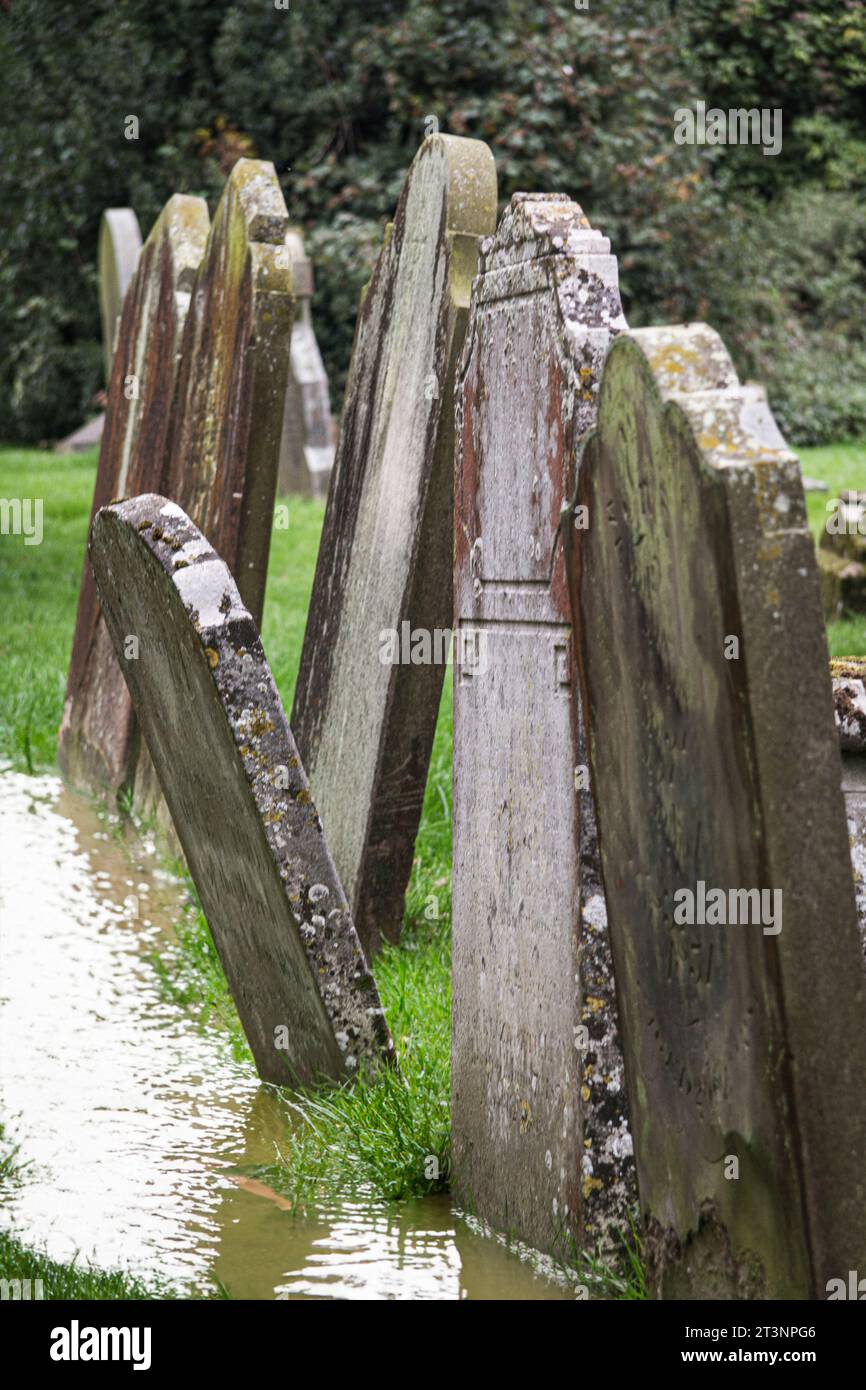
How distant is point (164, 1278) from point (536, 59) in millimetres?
14622

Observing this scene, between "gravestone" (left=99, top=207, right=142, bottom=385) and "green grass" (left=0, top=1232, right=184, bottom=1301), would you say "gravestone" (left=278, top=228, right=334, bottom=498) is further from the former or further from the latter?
"green grass" (left=0, top=1232, right=184, bottom=1301)

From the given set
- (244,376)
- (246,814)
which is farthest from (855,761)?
(244,376)

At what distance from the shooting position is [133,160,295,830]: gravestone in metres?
4.72

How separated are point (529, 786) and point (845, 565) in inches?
242

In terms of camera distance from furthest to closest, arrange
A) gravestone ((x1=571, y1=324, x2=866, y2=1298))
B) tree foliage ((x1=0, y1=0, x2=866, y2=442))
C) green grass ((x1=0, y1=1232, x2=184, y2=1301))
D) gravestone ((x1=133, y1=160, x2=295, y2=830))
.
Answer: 1. tree foliage ((x1=0, y1=0, x2=866, y2=442))
2. gravestone ((x1=133, y1=160, x2=295, y2=830))
3. green grass ((x1=0, y1=1232, x2=184, y2=1301))
4. gravestone ((x1=571, y1=324, x2=866, y2=1298))

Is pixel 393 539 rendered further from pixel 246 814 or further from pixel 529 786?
pixel 529 786

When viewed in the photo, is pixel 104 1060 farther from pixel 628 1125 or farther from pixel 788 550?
pixel 788 550

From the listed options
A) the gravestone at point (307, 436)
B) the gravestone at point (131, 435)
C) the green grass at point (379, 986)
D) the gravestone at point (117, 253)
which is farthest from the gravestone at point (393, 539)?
the gravestone at point (307, 436)

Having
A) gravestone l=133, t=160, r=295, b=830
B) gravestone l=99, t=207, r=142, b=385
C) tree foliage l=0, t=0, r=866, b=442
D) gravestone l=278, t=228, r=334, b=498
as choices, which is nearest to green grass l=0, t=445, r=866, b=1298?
gravestone l=133, t=160, r=295, b=830

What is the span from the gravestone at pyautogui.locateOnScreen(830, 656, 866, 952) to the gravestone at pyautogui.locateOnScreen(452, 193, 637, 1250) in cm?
48

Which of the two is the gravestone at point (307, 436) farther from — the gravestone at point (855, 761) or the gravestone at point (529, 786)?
the gravestone at point (855, 761)

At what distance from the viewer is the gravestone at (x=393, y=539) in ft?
12.5

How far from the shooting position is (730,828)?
6.66ft

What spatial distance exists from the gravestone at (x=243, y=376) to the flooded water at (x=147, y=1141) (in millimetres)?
750
